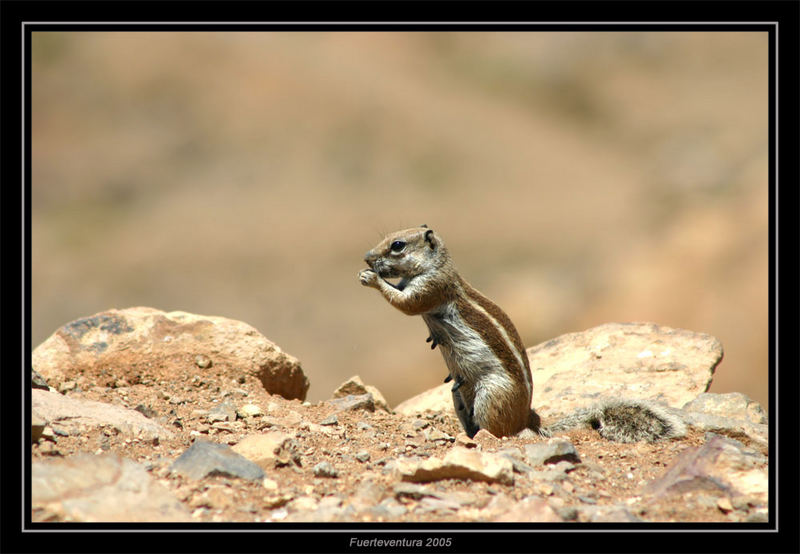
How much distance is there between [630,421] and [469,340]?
154 cm

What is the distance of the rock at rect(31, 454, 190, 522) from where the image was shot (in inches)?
153

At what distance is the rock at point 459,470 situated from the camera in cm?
456

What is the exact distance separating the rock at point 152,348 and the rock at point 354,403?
0.93m

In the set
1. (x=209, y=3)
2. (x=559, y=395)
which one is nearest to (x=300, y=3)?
(x=209, y=3)

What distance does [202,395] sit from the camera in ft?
24.0

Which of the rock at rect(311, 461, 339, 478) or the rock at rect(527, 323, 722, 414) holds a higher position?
the rock at rect(527, 323, 722, 414)

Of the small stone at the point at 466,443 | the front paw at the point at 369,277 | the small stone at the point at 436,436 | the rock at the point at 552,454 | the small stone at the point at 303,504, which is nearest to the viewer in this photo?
the small stone at the point at 303,504

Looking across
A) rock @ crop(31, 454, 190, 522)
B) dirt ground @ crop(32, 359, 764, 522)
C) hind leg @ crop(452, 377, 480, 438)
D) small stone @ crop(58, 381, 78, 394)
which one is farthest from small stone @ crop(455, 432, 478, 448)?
small stone @ crop(58, 381, 78, 394)

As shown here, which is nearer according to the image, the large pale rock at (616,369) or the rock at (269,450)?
the rock at (269,450)

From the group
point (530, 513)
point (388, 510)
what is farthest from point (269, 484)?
point (530, 513)

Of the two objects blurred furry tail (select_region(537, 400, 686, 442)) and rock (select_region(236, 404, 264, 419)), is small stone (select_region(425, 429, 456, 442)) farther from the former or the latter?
rock (select_region(236, 404, 264, 419))

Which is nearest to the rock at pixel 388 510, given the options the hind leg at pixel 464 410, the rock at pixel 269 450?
the rock at pixel 269 450

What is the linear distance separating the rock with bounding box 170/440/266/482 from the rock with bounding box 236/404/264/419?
1.86 meters

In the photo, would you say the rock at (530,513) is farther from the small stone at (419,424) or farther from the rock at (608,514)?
the small stone at (419,424)
